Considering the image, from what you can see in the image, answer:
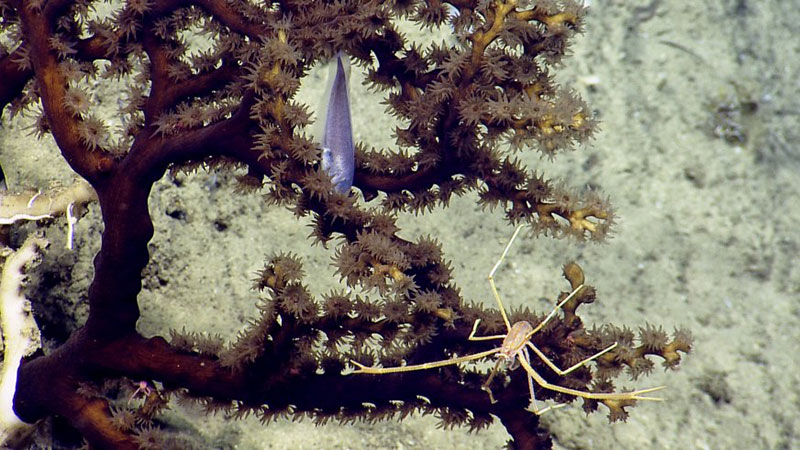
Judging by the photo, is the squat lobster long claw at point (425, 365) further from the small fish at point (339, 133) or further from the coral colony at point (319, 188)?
the small fish at point (339, 133)

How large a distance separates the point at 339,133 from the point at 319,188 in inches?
19.6

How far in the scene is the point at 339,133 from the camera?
223cm

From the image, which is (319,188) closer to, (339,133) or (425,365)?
(339,133)

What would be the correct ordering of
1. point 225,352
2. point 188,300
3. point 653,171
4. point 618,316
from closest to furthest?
point 225,352, point 188,300, point 618,316, point 653,171

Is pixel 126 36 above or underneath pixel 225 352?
above

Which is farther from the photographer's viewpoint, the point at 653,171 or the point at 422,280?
the point at 653,171

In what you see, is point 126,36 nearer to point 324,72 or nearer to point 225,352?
point 225,352

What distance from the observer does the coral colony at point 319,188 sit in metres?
1.79

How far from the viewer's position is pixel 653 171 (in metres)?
3.55

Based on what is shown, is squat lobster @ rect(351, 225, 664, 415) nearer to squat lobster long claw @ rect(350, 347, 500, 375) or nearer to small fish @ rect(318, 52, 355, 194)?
squat lobster long claw @ rect(350, 347, 500, 375)

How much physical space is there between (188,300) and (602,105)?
3.02m

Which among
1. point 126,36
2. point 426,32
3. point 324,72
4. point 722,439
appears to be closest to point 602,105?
point 426,32

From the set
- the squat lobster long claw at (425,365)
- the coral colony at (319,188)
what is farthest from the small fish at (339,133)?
the squat lobster long claw at (425,365)

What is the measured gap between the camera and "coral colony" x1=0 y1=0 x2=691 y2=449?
1.79 m
